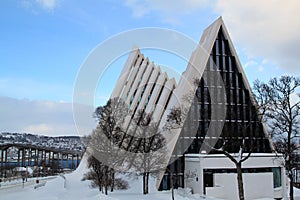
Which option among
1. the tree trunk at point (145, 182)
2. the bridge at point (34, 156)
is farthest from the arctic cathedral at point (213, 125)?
the bridge at point (34, 156)

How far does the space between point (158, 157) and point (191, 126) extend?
17.5 ft

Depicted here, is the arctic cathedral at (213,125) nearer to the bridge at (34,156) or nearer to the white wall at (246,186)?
the white wall at (246,186)

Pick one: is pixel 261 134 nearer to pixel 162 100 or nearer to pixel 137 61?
pixel 162 100

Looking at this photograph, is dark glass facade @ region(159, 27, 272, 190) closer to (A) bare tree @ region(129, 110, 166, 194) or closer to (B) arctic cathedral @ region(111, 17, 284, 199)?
(B) arctic cathedral @ region(111, 17, 284, 199)

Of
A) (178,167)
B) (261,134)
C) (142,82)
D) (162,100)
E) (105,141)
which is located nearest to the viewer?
(105,141)

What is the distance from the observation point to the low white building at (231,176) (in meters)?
23.3

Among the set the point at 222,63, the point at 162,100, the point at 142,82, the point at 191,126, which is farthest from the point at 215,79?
the point at 142,82

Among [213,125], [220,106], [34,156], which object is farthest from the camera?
[34,156]

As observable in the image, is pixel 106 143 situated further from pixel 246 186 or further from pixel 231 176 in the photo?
pixel 246 186

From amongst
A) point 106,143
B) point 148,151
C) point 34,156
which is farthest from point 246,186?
point 34,156

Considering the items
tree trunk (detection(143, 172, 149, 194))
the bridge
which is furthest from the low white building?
the bridge

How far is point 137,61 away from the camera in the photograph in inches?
1997

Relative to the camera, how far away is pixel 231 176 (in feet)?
76.8

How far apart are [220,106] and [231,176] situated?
7.72 meters
